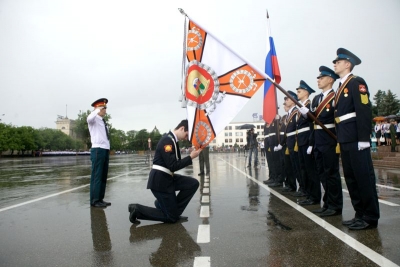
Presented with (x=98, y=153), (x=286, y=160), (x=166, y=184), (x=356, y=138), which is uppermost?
(x=356, y=138)

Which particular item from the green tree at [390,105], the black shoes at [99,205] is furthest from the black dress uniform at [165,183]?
the green tree at [390,105]

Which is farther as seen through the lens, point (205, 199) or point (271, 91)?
point (205, 199)

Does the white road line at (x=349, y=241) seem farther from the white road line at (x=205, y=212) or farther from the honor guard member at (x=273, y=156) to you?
the honor guard member at (x=273, y=156)

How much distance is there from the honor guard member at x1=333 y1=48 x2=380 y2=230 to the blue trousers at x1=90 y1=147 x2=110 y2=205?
15.1 feet

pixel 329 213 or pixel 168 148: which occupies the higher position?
pixel 168 148

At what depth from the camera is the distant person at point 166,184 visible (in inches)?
196

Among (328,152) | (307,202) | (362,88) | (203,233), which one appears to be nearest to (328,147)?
(328,152)

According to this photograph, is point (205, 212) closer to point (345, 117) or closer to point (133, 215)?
point (133, 215)

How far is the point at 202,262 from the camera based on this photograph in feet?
10.8

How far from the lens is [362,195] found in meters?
4.51

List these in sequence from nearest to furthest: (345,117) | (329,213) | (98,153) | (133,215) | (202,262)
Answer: (202,262) → (345,117) → (133,215) → (329,213) → (98,153)

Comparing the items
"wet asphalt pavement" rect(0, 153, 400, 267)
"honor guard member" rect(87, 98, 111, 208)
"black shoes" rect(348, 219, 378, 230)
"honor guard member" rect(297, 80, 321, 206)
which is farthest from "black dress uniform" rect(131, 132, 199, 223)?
"honor guard member" rect(297, 80, 321, 206)

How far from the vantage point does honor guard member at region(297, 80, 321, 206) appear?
251 inches

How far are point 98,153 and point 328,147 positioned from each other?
453 centimetres
